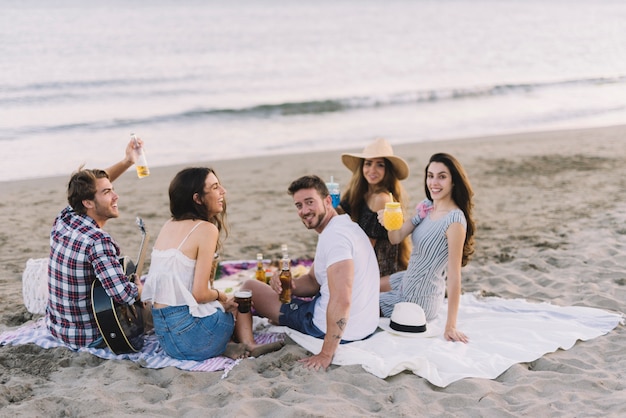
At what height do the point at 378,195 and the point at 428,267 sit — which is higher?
the point at 378,195

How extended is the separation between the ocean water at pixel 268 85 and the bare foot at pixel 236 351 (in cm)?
736

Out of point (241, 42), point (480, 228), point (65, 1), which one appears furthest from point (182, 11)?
point (480, 228)

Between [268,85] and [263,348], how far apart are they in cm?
1775

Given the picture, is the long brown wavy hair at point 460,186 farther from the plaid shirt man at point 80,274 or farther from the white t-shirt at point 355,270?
the plaid shirt man at point 80,274

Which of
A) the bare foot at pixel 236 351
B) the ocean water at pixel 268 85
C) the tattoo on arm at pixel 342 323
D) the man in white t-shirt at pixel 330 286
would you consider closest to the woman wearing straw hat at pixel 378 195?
the man in white t-shirt at pixel 330 286

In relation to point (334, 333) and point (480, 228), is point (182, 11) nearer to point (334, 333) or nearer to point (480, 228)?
point (480, 228)

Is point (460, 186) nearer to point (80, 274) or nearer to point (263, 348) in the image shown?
point (263, 348)

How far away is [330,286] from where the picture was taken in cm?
407

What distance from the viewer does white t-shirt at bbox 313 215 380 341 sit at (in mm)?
4121

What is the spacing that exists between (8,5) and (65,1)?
6.67m

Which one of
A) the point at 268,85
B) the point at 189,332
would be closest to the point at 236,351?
the point at 189,332

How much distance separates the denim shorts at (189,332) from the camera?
14.0 ft

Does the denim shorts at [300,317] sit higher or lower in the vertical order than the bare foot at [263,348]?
higher

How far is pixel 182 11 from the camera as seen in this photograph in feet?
167
